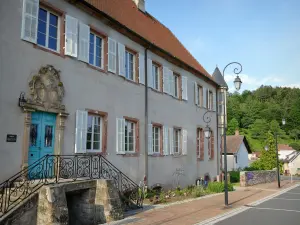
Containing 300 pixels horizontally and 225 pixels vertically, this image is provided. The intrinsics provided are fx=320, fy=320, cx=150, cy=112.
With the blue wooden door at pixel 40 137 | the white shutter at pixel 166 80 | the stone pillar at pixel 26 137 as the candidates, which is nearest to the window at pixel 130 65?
the white shutter at pixel 166 80

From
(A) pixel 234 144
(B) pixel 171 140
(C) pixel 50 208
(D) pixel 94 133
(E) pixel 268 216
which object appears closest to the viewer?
(C) pixel 50 208

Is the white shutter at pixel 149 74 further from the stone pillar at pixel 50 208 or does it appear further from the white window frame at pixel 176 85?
the stone pillar at pixel 50 208

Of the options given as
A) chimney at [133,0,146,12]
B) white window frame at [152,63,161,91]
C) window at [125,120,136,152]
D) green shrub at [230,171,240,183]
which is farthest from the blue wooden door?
green shrub at [230,171,240,183]

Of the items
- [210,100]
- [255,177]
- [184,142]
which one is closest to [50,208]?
[184,142]

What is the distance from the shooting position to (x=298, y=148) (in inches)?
3290

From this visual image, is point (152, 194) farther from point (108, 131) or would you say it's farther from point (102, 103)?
point (102, 103)

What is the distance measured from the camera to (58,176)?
32.9 feet

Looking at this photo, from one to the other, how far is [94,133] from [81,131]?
990mm

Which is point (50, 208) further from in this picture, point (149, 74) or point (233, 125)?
point (233, 125)

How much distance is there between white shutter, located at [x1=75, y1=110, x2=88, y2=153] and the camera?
11.5 m

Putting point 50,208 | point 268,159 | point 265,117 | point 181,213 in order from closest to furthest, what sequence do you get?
1. point 50,208
2. point 181,213
3. point 268,159
4. point 265,117

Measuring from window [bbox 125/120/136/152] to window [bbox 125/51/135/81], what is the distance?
2190 millimetres

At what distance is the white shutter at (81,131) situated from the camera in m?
11.5

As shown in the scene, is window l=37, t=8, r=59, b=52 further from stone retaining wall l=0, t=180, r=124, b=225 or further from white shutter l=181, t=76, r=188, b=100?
white shutter l=181, t=76, r=188, b=100
